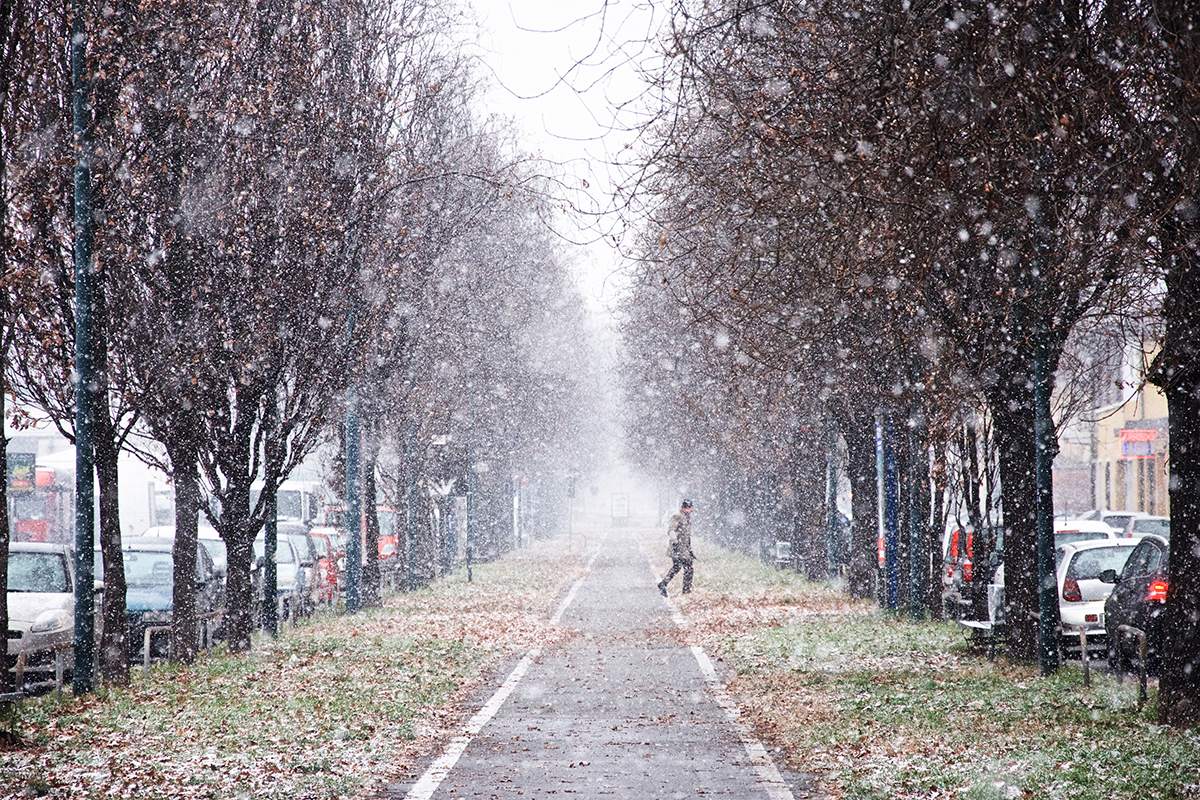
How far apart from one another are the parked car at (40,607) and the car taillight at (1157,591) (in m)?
11.7

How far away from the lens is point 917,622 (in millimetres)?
20562

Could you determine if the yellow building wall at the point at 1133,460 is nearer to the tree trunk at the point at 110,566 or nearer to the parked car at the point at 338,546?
the parked car at the point at 338,546

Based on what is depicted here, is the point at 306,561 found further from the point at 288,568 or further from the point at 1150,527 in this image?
the point at 1150,527

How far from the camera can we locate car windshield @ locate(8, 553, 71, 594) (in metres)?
16.3

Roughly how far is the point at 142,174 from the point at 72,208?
897 mm

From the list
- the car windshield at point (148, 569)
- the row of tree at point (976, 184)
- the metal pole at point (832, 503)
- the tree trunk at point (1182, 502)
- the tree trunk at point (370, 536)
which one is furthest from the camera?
the metal pole at point (832, 503)

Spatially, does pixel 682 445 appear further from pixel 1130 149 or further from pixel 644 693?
pixel 1130 149

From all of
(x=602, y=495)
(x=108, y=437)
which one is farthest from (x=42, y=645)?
(x=602, y=495)

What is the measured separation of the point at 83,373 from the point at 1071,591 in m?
12.0

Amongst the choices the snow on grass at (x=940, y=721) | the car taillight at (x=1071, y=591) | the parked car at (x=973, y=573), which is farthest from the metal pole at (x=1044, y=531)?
the car taillight at (x=1071, y=591)

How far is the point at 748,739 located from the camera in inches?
411

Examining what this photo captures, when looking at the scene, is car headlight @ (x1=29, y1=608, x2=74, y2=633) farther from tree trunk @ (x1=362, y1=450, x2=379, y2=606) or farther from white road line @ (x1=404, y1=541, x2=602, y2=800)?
tree trunk @ (x1=362, y1=450, x2=379, y2=606)

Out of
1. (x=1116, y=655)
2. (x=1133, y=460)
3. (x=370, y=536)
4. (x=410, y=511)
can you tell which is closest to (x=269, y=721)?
(x=1116, y=655)

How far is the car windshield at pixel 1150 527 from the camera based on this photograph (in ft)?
95.7
